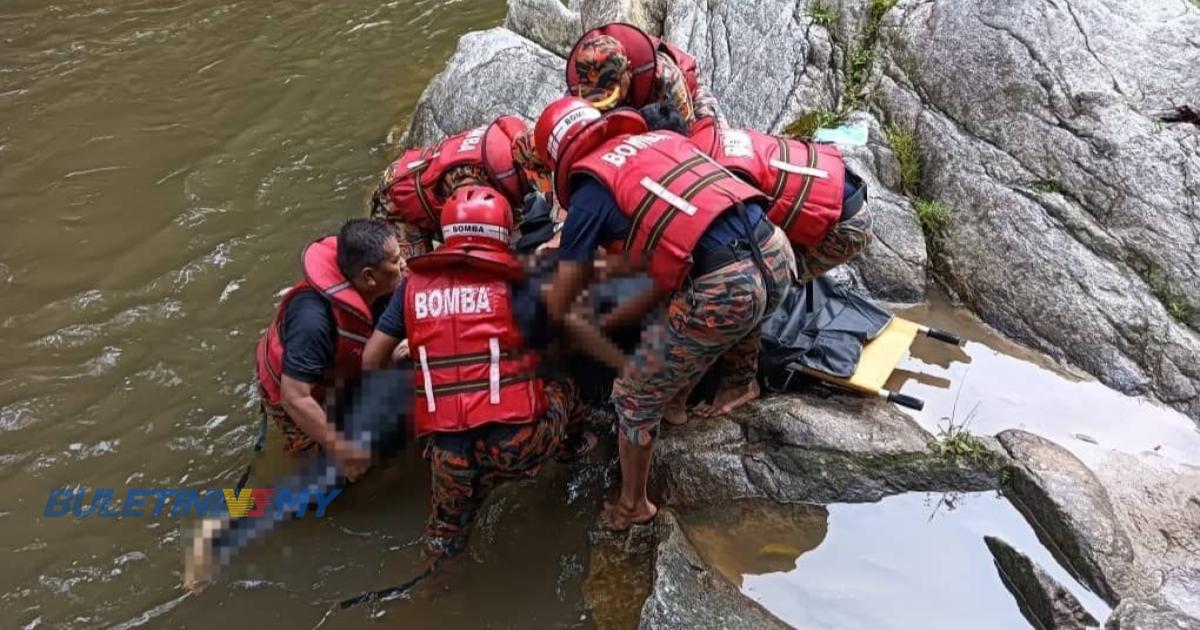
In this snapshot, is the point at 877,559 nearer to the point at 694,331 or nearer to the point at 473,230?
the point at 694,331

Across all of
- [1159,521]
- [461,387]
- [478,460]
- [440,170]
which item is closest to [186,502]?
[478,460]

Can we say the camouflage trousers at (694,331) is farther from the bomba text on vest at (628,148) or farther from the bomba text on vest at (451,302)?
the bomba text on vest at (451,302)

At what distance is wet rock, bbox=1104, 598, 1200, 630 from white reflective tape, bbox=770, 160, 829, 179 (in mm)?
2172

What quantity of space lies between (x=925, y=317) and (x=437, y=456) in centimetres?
314

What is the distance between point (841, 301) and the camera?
15.6 ft

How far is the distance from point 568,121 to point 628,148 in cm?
29

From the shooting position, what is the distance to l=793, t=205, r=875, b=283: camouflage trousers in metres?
4.28

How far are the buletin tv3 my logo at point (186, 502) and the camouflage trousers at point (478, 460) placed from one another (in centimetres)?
81

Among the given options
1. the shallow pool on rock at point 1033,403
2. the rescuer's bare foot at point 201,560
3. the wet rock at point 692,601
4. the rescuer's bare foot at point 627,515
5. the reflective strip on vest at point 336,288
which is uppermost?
the reflective strip on vest at point 336,288

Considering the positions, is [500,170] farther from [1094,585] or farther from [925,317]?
[1094,585]

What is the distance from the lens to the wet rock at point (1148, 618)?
3027 mm

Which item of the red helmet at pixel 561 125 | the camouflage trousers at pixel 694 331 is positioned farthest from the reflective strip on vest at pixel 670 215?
the red helmet at pixel 561 125

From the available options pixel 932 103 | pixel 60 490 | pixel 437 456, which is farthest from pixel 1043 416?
pixel 60 490

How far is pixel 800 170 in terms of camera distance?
13.6 feet
